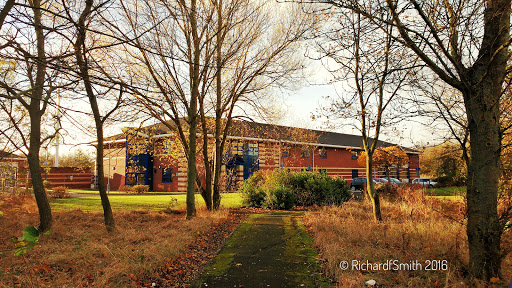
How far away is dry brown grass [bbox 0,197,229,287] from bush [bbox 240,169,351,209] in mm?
5321

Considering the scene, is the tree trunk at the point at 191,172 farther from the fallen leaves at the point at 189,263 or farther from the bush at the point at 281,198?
the bush at the point at 281,198

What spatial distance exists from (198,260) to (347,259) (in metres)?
2.86

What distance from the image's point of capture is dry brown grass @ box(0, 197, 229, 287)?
473 centimetres

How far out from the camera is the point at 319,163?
37875mm

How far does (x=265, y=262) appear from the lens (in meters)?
6.14

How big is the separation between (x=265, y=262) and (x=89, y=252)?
3322mm

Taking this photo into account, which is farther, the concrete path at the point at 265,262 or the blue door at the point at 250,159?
the blue door at the point at 250,159

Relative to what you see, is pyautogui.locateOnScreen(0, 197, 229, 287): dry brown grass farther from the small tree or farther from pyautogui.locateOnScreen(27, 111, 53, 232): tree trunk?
the small tree

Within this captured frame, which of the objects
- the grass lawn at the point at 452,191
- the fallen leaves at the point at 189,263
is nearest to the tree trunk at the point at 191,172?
the fallen leaves at the point at 189,263

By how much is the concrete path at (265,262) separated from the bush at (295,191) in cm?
603

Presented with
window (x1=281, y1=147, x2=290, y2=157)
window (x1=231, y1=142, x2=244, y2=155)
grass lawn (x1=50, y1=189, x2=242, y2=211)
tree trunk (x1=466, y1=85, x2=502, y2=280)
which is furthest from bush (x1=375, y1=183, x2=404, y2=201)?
window (x1=281, y1=147, x2=290, y2=157)

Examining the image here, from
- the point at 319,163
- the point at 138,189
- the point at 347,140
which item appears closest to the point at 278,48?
the point at 138,189

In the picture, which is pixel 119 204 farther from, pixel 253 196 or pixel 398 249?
pixel 398 249

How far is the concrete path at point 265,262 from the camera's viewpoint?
5.03m
